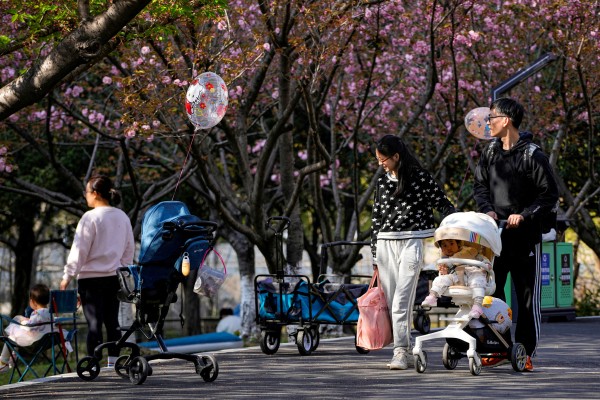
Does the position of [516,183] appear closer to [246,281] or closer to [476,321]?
[476,321]

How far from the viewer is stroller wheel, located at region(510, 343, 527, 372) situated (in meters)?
9.12

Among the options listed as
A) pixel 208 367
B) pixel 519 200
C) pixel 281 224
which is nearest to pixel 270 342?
pixel 208 367

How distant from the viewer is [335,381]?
888cm

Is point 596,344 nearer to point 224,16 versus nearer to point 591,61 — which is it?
point 224,16

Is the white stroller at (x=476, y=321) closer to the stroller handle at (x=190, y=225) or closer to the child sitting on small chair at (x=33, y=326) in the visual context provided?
the stroller handle at (x=190, y=225)

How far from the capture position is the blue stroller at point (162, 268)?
29.3ft

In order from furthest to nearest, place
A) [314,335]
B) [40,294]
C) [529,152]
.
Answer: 1. [40,294]
2. [314,335]
3. [529,152]

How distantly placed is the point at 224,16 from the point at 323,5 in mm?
1388

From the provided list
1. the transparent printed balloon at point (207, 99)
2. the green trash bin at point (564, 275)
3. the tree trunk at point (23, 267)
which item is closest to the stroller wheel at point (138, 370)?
the transparent printed balloon at point (207, 99)

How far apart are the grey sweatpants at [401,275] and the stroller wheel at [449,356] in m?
0.35

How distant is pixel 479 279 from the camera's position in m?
9.04

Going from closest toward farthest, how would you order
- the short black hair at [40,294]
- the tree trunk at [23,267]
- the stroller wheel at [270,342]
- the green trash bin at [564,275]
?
the stroller wheel at [270,342]
the short black hair at [40,294]
the green trash bin at [564,275]
the tree trunk at [23,267]

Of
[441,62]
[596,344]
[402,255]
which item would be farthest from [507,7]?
[402,255]

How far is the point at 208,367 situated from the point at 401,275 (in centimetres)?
173
